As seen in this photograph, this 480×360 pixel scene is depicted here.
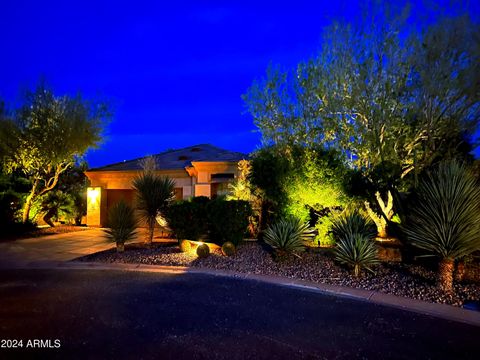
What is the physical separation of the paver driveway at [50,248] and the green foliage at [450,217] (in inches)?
350

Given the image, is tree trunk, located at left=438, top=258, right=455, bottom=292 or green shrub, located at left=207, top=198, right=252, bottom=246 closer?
tree trunk, located at left=438, top=258, right=455, bottom=292

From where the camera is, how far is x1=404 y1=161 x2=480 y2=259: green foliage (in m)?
6.57

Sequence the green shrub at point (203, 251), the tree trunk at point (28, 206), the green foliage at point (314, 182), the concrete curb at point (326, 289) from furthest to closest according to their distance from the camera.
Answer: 1. the tree trunk at point (28, 206)
2. the green foliage at point (314, 182)
3. the green shrub at point (203, 251)
4. the concrete curb at point (326, 289)

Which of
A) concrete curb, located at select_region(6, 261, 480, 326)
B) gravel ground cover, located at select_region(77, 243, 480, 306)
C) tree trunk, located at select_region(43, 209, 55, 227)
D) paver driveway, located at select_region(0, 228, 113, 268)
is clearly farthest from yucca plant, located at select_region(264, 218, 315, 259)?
tree trunk, located at select_region(43, 209, 55, 227)

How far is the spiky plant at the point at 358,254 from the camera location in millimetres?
7771

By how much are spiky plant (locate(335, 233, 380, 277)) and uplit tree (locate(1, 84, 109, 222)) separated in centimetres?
1262

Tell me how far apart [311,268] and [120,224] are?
19.0 feet

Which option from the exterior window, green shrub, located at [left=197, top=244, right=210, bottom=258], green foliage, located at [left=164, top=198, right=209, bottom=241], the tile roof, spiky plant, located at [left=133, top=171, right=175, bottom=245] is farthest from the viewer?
the tile roof

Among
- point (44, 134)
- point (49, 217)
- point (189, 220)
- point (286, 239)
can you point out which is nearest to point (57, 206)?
point (49, 217)

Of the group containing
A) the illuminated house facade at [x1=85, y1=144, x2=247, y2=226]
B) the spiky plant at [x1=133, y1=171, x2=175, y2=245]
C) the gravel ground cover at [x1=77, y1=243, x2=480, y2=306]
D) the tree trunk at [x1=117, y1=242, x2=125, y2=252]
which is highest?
the illuminated house facade at [x1=85, y1=144, x2=247, y2=226]

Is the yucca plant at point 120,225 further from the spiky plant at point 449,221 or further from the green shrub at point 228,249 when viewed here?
the spiky plant at point 449,221

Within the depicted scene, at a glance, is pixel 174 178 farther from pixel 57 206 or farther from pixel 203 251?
pixel 203 251

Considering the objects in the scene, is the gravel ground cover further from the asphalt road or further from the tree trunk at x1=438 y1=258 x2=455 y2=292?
the asphalt road

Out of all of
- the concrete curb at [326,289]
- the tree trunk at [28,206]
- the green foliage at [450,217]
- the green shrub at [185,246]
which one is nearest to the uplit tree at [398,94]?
the green foliage at [450,217]
